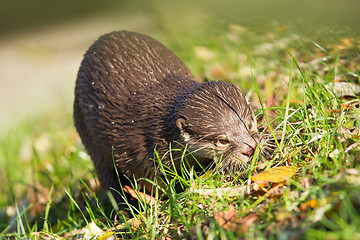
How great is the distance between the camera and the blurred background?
375cm

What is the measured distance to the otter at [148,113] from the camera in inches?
117

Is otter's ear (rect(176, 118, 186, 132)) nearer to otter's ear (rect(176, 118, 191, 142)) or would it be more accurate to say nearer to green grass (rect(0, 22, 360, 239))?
otter's ear (rect(176, 118, 191, 142))

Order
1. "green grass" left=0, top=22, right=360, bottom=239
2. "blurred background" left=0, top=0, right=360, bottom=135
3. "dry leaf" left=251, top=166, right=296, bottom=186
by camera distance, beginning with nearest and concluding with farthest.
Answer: "green grass" left=0, top=22, right=360, bottom=239, "dry leaf" left=251, top=166, right=296, bottom=186, "blurred background" left=0, top=0, right=360, bottom=135

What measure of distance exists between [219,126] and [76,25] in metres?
9.15

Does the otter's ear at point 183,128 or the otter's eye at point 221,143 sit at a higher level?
the otter's ear at point 183,128

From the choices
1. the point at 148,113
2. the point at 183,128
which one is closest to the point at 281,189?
the point at 183,128

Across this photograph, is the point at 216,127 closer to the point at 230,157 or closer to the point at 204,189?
the point at 230,157

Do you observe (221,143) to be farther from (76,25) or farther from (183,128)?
(76,25)

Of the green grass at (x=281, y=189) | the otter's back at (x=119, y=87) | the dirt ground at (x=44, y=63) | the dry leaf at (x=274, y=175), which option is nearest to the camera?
the green grass at (x=281, y=189)

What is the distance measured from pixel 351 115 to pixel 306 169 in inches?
25.8

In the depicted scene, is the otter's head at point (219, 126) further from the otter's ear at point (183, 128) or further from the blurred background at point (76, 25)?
the blurred background at point (76, 25)

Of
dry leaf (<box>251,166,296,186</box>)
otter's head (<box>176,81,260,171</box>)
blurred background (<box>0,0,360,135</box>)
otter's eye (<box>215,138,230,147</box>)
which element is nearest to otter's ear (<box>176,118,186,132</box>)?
otter's head (<box>176,81,260,171</box>)

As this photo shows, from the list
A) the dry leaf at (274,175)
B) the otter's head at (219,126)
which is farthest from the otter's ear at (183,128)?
the dry leaf at (274,175)

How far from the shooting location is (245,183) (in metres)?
2.89
